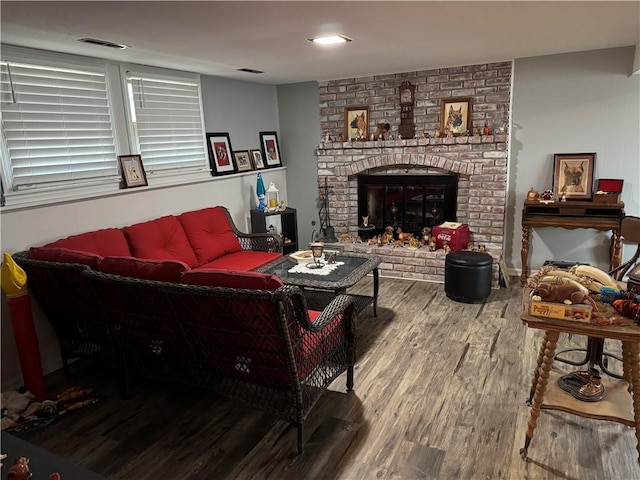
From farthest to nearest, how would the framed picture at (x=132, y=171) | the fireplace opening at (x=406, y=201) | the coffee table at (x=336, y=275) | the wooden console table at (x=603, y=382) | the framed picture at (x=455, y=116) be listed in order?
the fireplace opening at (x=406, y=201) → the framed picture at (x=455, y=116) → the framed picture at (x=132, y=171) → the coffee table at (x=336, y=275) → the wooden console table at (x=603, y=382)

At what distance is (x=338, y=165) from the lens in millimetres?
5418

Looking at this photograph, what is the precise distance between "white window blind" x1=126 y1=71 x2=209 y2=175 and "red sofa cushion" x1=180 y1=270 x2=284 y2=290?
220cm

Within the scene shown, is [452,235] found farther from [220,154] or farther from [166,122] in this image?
[166,122]

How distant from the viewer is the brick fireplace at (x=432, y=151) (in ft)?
15.1

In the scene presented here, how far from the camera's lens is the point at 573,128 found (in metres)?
4.32

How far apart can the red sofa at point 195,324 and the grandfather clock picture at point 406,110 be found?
293 centimetres

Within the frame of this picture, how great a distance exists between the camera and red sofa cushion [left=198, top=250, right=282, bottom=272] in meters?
3.85

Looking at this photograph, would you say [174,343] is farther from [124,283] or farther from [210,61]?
[210,61]

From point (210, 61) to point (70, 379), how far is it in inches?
104

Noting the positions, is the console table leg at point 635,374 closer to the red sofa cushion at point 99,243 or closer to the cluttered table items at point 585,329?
the cluttered table items at point 585,329

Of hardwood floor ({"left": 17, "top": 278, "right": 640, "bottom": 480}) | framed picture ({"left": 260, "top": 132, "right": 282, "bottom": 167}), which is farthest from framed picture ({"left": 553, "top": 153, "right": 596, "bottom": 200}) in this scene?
framed picture ({"left": 260, "top": 132, "right": 282, "bottom": 167})

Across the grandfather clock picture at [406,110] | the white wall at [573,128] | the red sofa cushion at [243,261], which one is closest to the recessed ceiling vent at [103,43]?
the red sofa cushion at [243,261]

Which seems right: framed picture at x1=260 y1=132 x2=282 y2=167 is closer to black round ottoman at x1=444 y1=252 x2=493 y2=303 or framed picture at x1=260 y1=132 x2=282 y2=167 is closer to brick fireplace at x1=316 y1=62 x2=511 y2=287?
brick fireplace at x1=316 y1=62 x2=511 y2=287

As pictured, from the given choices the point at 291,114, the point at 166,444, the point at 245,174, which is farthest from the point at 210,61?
the point at 166,444
